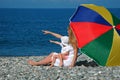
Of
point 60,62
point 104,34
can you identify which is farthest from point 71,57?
point 104,34

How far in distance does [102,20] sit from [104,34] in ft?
1.60

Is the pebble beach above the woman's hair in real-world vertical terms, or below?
below

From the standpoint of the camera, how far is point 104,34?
13938mm

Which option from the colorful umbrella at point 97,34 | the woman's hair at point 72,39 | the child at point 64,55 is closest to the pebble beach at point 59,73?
the child at point 64,55

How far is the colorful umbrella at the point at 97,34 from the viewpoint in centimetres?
1369

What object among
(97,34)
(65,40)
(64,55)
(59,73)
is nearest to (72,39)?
(65,40)

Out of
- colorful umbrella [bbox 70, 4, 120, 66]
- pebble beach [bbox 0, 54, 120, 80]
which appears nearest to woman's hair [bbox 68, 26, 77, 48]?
colorful umbrella [bbox 70, 4, 120, 66]

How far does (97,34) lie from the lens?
45.3 ft

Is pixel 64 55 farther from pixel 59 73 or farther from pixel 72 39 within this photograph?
pixel 59 73

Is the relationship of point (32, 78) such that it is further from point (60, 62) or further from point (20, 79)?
point (60, 62)

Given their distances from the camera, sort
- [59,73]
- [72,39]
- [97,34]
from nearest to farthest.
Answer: [59,73] → [97,34] → [72,39]

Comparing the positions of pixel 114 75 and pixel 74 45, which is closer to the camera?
pixel 114 75

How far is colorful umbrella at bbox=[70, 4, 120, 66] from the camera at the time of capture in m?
13.7

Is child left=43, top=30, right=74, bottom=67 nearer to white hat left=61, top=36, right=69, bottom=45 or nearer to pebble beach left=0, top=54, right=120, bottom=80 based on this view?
white hat left=61, top=36, right=69, bottom=45
